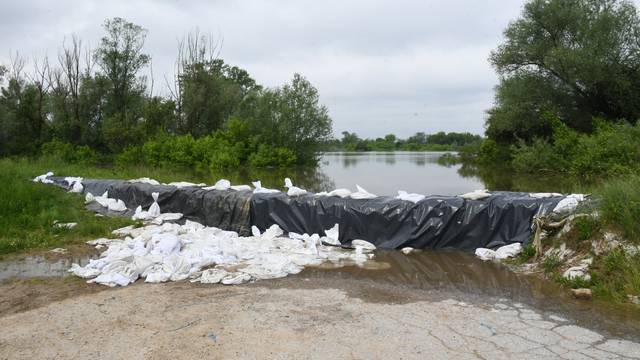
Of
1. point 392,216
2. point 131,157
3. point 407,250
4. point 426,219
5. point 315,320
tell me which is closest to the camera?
point 315,320

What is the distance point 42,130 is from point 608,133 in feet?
104

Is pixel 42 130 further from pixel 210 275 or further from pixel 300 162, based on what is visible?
pixel 210 275

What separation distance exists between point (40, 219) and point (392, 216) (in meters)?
5.84

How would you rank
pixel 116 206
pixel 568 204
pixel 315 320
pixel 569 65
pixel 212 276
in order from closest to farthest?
pixel 315 320, pixel 212 276, pixel 568 204, pixel 116 206, pixel 569 65

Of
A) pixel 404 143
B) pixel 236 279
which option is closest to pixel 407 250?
pixel 236 279

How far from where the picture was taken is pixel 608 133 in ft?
57.1

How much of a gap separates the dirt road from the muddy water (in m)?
0.19

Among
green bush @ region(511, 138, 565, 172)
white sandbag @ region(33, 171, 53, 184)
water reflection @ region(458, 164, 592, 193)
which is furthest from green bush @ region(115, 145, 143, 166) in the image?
green bush @ region(511, 138, 565, 172)

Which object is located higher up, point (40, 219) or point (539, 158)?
point (539, 158)

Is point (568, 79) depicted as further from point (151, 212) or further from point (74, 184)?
point (74, 184)

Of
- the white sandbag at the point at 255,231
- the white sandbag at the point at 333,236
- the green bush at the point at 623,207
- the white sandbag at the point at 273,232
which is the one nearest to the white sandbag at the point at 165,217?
the white sandbag at the point at 255,231

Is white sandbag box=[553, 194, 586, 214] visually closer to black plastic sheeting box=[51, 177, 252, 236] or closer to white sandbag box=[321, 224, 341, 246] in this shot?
white sandbag box=[321, 224, 341, 246]

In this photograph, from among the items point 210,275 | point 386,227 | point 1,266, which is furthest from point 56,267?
point 386,227

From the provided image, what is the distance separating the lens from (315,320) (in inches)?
156
